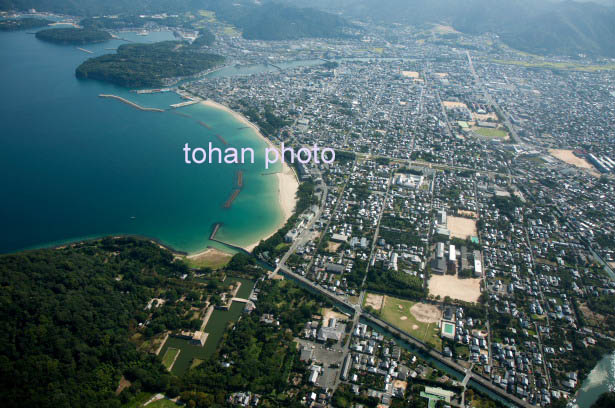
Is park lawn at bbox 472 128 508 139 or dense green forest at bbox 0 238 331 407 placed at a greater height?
park lawn at bbox 472 128 508 139

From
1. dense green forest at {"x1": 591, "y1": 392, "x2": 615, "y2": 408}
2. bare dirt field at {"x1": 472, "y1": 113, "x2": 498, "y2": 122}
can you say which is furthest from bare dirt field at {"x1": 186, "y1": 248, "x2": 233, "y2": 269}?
bare dirt field at {"x1": 472, "y1": 113, "x2": 498, "y2": 122}

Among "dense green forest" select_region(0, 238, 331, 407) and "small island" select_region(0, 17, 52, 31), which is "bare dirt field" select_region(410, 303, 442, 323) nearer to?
"dense green forest" select_region(0, 238, 331, 407)

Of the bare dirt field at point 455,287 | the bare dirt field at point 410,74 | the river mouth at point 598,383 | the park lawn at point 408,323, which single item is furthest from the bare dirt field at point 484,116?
the park lawn at point 408,323

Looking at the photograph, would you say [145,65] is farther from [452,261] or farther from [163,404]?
[163,404]

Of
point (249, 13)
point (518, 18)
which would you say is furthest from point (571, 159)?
point (249, 13)

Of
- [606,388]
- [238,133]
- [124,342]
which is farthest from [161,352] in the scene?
[238,133]

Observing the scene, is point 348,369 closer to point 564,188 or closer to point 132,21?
point 564,188
